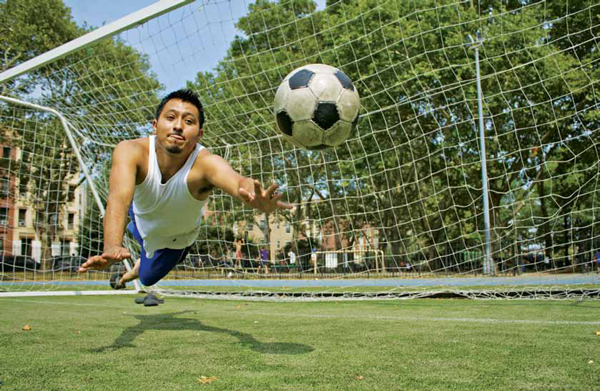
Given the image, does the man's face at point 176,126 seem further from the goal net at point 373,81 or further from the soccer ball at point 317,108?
the goal net at point 373,81

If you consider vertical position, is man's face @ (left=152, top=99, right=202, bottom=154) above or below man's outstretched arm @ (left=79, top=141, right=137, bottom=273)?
above

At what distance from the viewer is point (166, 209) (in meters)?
3.97

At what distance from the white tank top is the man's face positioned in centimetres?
16

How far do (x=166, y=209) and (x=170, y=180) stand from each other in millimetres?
448

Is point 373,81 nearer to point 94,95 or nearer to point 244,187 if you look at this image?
point 94,95

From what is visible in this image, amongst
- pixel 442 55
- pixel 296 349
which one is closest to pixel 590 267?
pixel 442 55

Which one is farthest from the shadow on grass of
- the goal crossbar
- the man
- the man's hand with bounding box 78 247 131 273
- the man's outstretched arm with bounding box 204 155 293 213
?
the goal crossbar

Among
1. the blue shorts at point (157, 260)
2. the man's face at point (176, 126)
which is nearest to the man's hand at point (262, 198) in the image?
the man's face at point (176, 126)

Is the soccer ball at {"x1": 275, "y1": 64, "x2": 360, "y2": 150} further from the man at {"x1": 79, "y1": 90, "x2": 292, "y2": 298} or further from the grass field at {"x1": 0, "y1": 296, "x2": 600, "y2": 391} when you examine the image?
the grass field at {"x1": 0, "y1": 296, "x2": 600, "y2": 391}

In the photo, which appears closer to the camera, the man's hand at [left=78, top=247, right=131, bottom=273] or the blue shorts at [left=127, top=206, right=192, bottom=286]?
the man's hand at [left=78, top=247, right=131, bottom=273]

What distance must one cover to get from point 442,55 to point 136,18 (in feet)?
21.3

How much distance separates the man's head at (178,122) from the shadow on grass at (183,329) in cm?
184

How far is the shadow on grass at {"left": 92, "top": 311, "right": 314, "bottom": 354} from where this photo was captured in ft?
13.6

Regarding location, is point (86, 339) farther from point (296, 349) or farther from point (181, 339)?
point (296, 349)
